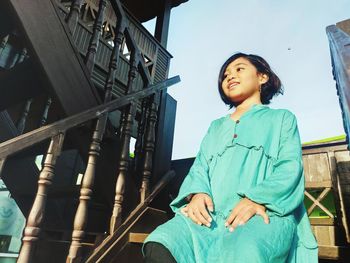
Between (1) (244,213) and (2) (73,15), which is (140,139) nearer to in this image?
(2) (73,15)

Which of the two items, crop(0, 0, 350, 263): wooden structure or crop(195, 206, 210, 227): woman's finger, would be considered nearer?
crop(195, 206, 210, 227): woman's finger

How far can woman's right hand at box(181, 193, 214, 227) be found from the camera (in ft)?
3.69

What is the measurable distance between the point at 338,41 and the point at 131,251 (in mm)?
1766

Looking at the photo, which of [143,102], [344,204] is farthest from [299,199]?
[344,204]

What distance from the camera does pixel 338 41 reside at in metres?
1.47

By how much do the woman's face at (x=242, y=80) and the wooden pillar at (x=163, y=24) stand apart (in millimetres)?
6106

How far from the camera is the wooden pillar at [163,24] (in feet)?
24.7

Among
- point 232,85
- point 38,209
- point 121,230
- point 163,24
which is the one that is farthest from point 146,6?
point 38,209

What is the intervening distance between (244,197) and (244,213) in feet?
0.31

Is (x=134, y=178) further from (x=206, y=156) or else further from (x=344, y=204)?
(x=344, y=204)

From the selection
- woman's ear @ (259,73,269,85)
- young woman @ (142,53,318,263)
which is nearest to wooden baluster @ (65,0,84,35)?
young woman @ (142,53,318,263)

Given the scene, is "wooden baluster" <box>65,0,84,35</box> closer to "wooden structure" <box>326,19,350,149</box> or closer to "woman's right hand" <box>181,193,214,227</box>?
"woman's right hand" <box>181,193,214,227</box>

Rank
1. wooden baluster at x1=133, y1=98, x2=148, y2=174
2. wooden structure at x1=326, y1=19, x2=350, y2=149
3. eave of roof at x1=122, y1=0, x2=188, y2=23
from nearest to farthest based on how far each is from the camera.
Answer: wooden structure at x1=326, y1=19, x2=350, y2=149 → wooden baluster at x1=133, y1=98, x2=148, y2=174 → eave of roof at x1=122, y1=0, x2=188, y2=23

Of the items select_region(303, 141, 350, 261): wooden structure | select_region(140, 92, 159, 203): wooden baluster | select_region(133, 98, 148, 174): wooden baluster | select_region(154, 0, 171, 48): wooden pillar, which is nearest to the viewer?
select_region(140, 92, 159, 203): wooden baluster
